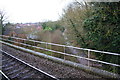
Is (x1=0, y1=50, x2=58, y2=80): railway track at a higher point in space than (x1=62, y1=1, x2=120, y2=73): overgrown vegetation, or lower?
lower

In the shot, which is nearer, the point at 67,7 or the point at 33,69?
the point at 33,69

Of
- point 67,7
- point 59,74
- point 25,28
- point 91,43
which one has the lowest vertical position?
point 59,74

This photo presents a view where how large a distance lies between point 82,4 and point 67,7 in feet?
4.87

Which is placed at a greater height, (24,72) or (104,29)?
(104,29)

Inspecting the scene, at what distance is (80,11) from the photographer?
9.96 meters

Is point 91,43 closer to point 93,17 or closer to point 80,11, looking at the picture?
point 93,17

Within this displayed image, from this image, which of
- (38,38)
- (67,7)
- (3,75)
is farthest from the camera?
(38,38)

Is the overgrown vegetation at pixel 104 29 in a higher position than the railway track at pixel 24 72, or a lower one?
higher

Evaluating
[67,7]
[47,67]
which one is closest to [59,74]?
[47,67]

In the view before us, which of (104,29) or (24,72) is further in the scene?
(104,29)

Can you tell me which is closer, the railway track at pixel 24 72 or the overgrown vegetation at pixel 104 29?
the railway track at pixel 24 72

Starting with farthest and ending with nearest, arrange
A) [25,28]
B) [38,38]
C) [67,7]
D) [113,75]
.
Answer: [25,28] → [38,38] → [67,7] → [113,75]

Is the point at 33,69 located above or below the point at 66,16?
below

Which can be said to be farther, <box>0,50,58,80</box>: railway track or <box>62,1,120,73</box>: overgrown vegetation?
<box>62,1,120,73</box>: overgrown vegetation
